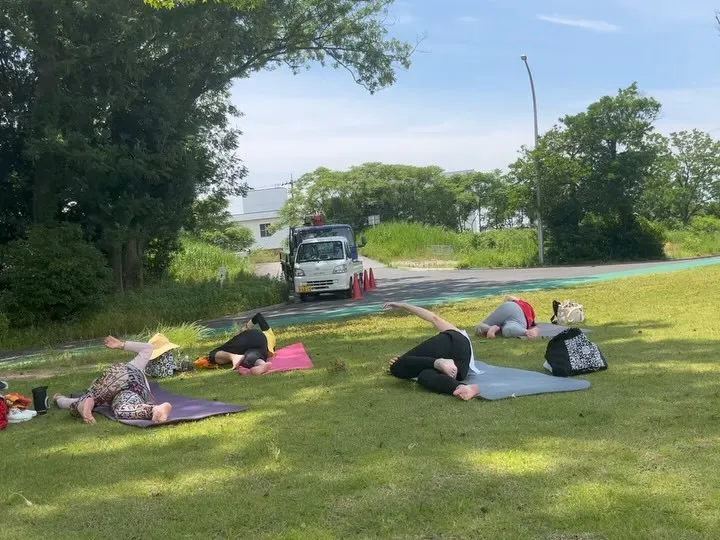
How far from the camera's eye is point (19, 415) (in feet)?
21.3

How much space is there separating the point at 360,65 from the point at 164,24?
344 inches

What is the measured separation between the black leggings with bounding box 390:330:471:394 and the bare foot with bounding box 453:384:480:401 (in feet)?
0.82

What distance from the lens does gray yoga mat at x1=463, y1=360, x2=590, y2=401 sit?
603cm

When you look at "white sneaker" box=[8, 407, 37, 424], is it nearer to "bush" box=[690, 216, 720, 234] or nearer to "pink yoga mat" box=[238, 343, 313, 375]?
"pink yoga mat" box=[238, 343, 313, 375]

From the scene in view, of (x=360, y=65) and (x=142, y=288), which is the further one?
(x=360, y=65)

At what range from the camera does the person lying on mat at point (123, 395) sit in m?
6.09

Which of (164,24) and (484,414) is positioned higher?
(164,24)

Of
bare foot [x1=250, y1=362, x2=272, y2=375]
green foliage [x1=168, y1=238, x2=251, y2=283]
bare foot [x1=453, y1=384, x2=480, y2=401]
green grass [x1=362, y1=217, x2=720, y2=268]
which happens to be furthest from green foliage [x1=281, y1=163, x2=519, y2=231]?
bare foot [x1=453, y1=384, x2=480, y2=401]

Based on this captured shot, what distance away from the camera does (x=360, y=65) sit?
914 inches

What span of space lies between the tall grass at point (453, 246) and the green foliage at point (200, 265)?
42.9 feet

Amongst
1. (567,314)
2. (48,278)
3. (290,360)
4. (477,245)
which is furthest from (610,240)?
(290,360)

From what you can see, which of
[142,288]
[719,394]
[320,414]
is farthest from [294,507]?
[142,288]

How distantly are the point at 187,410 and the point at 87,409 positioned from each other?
35.9 inches

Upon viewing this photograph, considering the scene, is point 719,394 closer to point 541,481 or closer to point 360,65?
point 541,481
